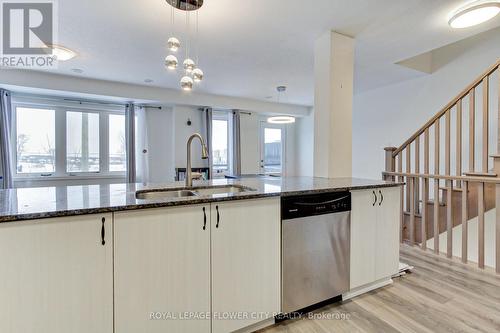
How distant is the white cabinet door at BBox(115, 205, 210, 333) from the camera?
1.29 meters

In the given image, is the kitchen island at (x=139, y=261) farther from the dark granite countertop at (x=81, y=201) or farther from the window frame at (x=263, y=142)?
the window frame at (x=263, y=142)

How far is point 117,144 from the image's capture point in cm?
524

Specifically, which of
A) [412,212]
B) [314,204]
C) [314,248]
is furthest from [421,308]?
[412,212]

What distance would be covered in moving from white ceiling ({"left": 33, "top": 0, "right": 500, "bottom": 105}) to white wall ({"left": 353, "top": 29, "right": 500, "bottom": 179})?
0.49 m

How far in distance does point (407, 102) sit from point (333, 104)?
8.92 feet

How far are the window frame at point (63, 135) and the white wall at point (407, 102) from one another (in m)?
5.11

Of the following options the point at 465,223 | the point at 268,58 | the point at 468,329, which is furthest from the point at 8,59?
the point at 465,223

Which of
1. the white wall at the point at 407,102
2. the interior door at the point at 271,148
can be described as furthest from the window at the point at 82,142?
the white wall at the point at 407,102

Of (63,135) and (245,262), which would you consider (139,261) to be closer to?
(245,262)

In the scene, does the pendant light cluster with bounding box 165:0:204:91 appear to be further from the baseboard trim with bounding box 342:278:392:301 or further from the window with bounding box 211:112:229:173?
the window with bounding box 211:112:229:173

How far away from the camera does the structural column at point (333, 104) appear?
2666mm

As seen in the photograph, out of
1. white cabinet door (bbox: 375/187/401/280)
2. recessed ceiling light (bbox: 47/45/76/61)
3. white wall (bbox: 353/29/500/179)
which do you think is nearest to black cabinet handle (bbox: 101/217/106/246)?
white cabinet door (bbox: 375/187/401/280)

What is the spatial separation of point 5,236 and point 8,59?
354 centimetres

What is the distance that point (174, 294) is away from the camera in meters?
1.40
